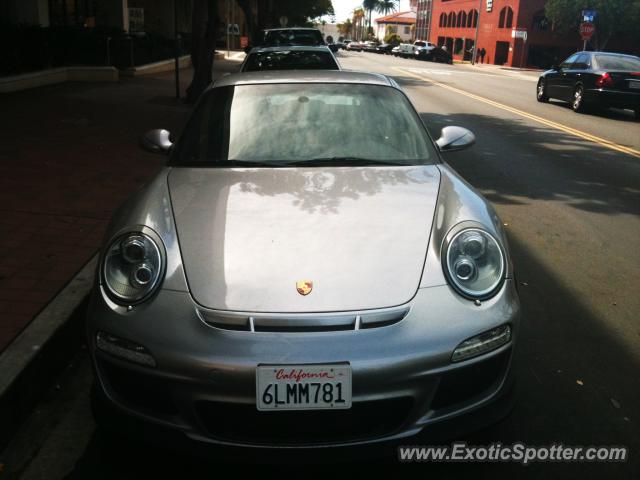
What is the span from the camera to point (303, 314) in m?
2.39

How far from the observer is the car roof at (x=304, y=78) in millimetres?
4133

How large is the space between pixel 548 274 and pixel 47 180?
16.0 feet

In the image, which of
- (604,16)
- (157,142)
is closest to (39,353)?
(157,142)

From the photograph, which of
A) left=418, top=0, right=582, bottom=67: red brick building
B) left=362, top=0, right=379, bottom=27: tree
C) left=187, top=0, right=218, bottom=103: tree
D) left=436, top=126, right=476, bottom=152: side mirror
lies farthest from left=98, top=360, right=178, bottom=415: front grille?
left=362, top=0, right=379, bottom=27: tree

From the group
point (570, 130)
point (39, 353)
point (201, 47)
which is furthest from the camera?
point (201, 47)

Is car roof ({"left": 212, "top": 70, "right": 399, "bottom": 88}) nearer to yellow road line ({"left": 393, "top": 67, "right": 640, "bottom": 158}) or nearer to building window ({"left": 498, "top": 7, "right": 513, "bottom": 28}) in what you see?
yellow road line ({"left": 393, "top": 67, "right": 640, "bottom": 158})

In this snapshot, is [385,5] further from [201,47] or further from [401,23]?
[201,47]

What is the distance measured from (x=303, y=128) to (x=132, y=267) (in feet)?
4.81

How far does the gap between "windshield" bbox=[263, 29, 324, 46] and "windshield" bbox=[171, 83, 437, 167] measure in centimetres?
1086

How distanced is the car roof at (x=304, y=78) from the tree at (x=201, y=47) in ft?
34.0

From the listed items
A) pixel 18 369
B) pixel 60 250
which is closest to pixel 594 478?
pixel 18 369

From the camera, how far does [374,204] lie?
306cm

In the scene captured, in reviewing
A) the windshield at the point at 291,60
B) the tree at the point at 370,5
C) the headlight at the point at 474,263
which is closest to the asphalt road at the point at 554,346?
the headlight at the point at 474,263

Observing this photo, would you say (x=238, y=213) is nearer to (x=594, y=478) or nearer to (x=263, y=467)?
(x=263, y=467)
